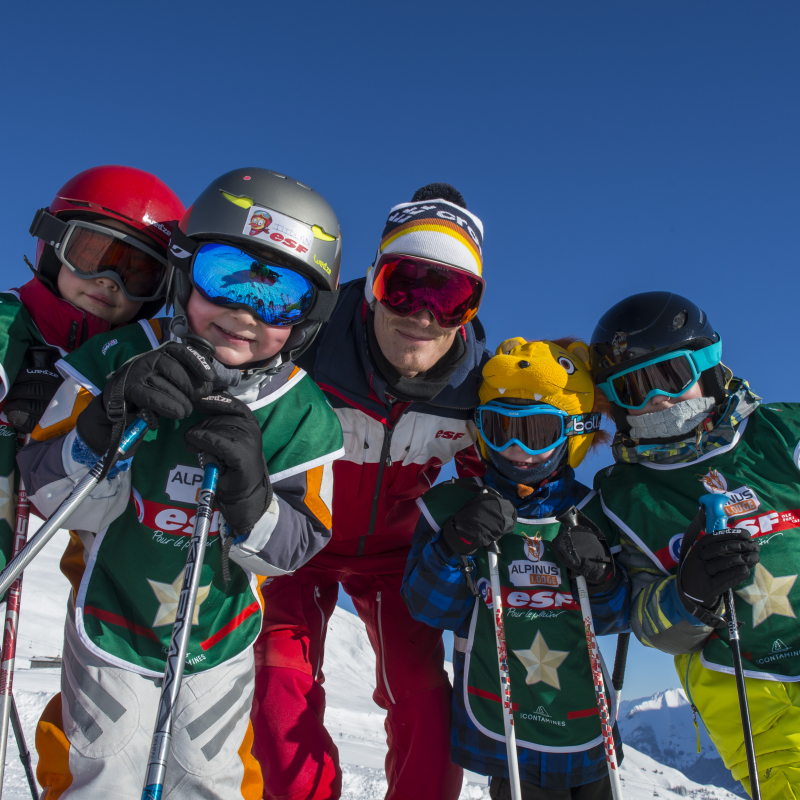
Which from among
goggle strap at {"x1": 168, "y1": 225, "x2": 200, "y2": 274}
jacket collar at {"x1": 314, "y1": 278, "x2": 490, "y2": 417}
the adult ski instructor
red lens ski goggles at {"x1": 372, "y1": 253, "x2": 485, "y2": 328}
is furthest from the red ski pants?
goggle strap at {"x1": 168, "y1": 225, "x2": 200, "y2": 274}

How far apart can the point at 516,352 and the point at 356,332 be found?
3.40ft

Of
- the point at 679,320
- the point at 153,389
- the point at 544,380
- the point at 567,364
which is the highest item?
the point at 679,320

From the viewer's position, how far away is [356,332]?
A: 13.5 feet

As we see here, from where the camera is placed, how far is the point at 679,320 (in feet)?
12.6

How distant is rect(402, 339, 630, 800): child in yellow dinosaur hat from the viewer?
3299mm

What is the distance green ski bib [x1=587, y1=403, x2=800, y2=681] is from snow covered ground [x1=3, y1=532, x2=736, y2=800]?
4135 mm

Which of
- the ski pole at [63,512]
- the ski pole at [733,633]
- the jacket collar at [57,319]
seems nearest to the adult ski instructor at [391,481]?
the jacket collar at [57,319]

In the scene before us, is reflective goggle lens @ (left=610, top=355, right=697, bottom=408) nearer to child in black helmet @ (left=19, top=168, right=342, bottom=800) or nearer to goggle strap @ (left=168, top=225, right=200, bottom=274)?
child in black helmet @ (left=19, top=168, right=342, bottom=800)

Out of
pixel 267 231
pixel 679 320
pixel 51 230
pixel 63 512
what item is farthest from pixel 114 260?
pixel 679 320

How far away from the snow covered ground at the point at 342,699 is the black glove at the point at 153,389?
9.20ft

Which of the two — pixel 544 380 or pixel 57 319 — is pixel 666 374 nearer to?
pixel 544 380

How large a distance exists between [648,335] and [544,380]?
2.38 feet

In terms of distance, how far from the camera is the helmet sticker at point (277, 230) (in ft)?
9.66

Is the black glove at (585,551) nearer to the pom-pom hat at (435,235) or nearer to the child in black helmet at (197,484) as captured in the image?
the child in black helmet at (197,484)
